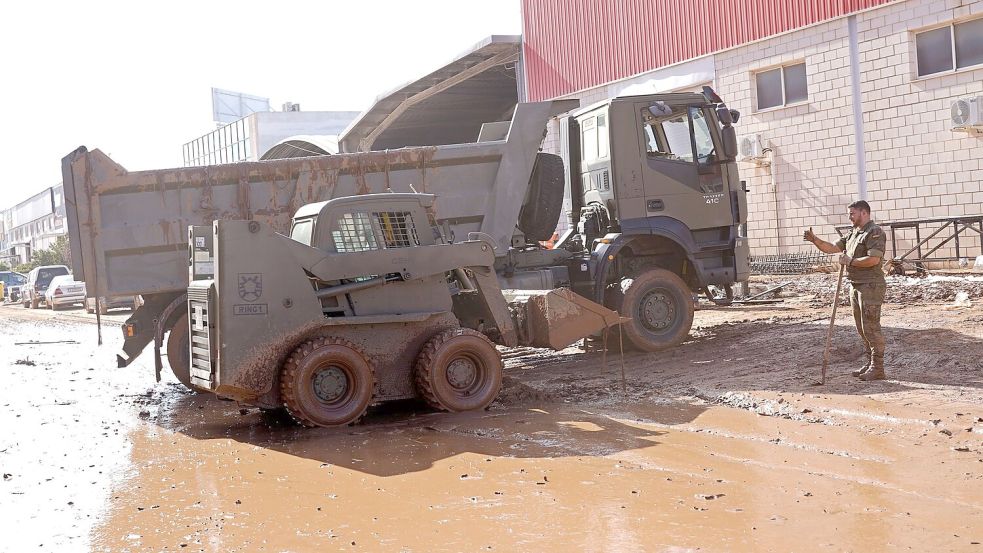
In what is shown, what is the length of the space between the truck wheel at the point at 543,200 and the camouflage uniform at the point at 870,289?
417cm

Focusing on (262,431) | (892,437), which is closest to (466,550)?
(892,437)

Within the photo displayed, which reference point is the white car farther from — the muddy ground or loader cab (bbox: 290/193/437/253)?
loader cab (bbox: 290/193/437/253)

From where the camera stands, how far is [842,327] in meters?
11.5

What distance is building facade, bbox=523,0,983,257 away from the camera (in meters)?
16.6

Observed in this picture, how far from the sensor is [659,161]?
12.0 metres

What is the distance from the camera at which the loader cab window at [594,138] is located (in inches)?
A: 469

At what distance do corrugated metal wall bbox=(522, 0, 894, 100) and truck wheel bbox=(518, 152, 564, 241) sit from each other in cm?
887

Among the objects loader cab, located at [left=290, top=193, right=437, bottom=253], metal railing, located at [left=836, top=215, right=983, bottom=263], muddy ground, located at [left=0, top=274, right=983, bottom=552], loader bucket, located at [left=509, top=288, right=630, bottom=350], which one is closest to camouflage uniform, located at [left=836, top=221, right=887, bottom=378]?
muddy ground, located at [left=0, top=274, right=983, bottom=552]

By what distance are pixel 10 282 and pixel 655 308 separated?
48019mm

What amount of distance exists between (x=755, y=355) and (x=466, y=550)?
666 centimetres

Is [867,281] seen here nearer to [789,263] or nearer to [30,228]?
[789,263]

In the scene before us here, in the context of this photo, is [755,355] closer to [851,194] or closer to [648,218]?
[648,218]

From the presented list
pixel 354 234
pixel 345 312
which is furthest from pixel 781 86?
pixel 345 312

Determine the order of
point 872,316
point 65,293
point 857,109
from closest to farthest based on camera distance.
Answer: point 872,316, point 857,109, point 65,293
